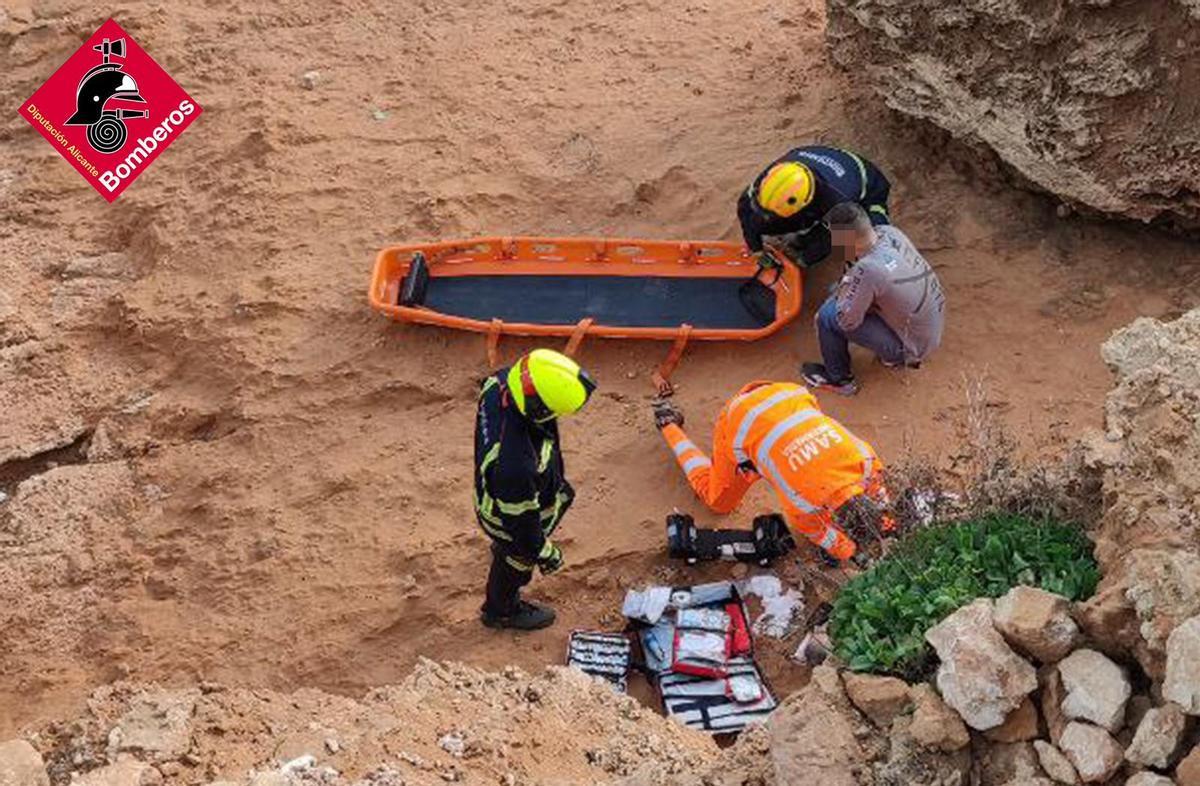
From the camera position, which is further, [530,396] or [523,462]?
[523,462]

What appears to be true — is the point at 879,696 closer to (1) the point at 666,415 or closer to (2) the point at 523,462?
(2) the point at 523,462

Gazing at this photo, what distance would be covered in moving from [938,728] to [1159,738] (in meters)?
0.55

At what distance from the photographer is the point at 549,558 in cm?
579

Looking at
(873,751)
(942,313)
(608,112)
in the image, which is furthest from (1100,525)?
(608,112)

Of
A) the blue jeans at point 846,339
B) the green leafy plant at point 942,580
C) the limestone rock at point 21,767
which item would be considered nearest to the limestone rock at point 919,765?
the green leafy plant at point 942,580

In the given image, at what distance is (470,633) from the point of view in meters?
6.11

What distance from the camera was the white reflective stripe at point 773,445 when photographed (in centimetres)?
564

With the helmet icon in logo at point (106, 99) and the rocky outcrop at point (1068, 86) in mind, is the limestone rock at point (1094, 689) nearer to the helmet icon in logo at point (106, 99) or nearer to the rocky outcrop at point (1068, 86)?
the rocky outcrop at point (1068, 86)

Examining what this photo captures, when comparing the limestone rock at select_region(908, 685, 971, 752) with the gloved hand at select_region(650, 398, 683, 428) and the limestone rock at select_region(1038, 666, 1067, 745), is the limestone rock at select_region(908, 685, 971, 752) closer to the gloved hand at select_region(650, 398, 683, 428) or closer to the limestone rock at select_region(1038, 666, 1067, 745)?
the limestone rock at select_region(1038, 666, 1067, 745)

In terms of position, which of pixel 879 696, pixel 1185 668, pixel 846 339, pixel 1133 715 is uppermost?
pixel 1185 668

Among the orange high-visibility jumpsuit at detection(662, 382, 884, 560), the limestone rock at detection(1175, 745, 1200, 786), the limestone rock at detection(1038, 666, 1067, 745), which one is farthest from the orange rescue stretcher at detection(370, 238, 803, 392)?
the limestone rock at detection(1175, 745, 1200, 786)

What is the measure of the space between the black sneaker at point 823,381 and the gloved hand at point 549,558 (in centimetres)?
182

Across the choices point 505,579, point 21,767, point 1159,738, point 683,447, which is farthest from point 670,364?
point 1159,738

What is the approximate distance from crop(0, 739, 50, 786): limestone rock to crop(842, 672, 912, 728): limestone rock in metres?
Answer: 3.07
